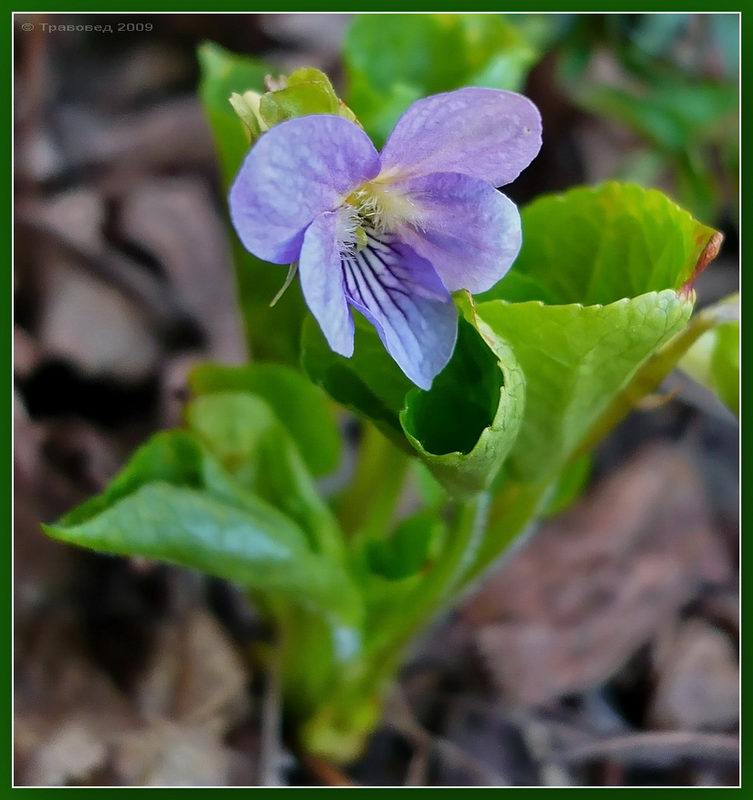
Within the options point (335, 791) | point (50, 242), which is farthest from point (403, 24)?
point (335, 791)

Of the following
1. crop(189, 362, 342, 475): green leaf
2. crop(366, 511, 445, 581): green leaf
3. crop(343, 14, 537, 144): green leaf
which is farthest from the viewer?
crop(343, 14, 537, 144): green leaf

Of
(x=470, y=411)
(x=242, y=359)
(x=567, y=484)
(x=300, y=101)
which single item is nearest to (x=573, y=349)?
(x=470, y=411)

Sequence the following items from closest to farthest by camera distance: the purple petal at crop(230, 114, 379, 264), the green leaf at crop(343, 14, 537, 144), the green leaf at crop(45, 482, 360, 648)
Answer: the purple petal at crop(230, 114, 379, 264) < the green leaf at crop(45, 482, 360, 648) < the green leaf at crop(343, 14, 537, 144)

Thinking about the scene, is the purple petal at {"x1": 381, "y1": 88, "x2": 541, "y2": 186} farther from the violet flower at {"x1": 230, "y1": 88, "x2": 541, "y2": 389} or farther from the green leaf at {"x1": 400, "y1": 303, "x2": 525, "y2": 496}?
the green leaf at {"x1": 400, "y1": 303, "x2": 525, "y2": 496}

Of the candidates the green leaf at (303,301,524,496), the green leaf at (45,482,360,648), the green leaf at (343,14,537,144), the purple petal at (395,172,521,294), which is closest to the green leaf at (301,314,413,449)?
the green leaf at (303,301,524,496)

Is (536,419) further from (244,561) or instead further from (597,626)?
(597,626)

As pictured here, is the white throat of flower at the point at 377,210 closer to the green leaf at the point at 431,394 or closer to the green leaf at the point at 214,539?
the green leaf at the point at 431,394
